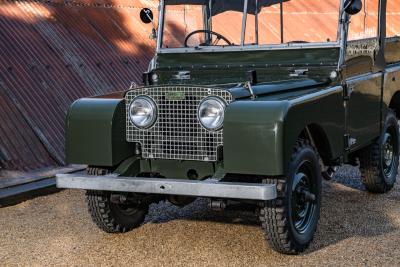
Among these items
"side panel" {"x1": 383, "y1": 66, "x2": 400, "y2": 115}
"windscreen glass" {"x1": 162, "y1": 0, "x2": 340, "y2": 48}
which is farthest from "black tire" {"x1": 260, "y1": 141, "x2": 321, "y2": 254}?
"side panel" {"x1": 383, "y1": 66, "x2": 400, "y2": 115}

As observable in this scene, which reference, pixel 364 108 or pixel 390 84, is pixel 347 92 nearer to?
pixel 364 108

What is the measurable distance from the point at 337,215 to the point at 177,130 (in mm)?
2064

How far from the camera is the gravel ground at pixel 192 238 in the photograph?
16.3 ft

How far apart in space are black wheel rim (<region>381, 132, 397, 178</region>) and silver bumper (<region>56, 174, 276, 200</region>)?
3051mm

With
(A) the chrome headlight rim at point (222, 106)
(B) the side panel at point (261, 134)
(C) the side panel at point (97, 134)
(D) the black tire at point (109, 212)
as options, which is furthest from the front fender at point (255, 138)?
(D) the black tire at point (109, 212)

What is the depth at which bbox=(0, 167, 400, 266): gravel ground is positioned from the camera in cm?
497

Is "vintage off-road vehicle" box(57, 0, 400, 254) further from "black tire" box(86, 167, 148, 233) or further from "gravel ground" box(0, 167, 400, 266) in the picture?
"gravel ground" box(0, 167, 400, 266)

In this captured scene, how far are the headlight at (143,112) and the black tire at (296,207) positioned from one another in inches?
41.6

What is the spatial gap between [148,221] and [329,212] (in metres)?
1.73

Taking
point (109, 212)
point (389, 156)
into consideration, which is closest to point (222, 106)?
point (109, 212)

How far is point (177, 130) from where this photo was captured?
16.4ft

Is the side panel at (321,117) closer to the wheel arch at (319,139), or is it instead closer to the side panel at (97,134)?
the wheel arch at (319,139)

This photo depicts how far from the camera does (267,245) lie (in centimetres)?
526

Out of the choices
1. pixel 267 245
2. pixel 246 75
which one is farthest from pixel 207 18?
pixel 267 245
